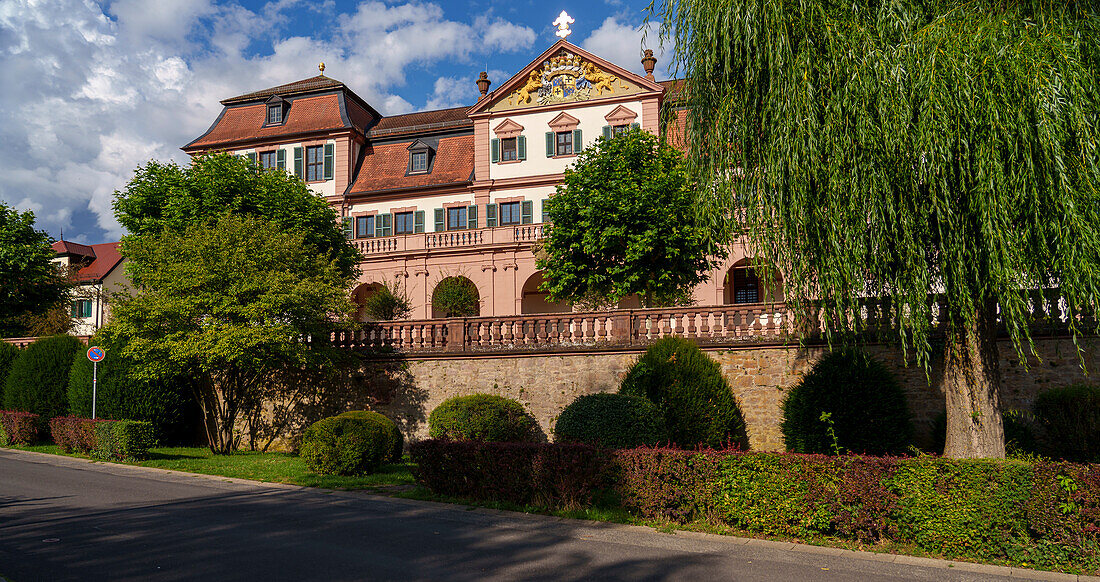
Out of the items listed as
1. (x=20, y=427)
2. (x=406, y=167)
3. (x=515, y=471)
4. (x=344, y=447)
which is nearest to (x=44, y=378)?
(x=20, y=427)

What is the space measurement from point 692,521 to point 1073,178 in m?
6.55

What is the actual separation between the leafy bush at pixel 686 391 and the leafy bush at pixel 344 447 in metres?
5.43

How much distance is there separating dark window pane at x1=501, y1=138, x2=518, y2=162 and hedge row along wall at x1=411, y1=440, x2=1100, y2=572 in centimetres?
2324

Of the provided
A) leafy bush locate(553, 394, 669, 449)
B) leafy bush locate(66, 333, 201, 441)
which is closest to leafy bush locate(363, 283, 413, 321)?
leafy bush locate(66, 333, 201, 441)

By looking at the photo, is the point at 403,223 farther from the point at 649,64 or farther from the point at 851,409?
the point at 851,409

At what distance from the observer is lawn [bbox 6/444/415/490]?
14219 millimetres

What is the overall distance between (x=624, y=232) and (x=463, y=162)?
49.8 ft

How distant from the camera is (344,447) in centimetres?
1488

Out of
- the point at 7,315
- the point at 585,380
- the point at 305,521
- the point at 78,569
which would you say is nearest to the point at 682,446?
the point at 585,380

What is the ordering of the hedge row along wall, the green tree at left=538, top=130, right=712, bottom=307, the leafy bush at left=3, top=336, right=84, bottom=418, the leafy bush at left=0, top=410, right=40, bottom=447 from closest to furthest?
1. the hedge row along wall
2. the leafy bush at left=0, top=410, right=40, bottom=447
3. the green tree at left=538, top=130, right=712, bottom=307
4. the leafy bush at left=3, top=336, right=84, bottom=418

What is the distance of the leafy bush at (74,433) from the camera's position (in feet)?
61.2

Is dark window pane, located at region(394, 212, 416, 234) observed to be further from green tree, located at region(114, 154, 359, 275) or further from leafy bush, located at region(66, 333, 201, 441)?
leafy bush, located at region(66, 333, 201, 441)

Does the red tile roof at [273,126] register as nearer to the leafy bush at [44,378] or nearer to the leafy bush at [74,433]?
the leafy bush at [44,378]

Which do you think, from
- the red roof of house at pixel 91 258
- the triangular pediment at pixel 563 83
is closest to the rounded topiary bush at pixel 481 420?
the triangular pediment at pixel 563 83
